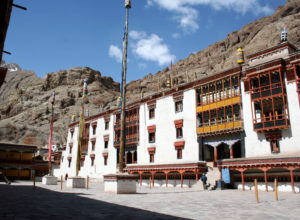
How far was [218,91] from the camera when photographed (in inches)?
1278

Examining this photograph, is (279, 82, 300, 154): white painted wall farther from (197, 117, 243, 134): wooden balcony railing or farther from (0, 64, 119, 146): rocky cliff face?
(0, 64, 119, 146): rocky cliff face

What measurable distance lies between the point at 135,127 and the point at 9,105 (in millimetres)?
81514

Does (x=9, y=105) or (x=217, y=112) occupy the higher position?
(x=9, y=105)

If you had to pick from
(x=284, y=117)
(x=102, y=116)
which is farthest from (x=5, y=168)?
(x=284, y=117)

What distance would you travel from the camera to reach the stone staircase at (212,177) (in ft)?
85.5

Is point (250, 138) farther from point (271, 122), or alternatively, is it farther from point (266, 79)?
point (266, 79)

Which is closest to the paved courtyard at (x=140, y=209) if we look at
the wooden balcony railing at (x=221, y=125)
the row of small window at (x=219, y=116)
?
the wooden balcony railing at (x=221, y=125)

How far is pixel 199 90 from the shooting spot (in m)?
34.3

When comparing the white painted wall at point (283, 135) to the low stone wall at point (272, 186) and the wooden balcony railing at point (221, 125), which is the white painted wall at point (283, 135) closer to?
the wooden balcony railing at point (221, 125)

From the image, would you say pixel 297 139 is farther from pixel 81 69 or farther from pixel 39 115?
pixel 81 69

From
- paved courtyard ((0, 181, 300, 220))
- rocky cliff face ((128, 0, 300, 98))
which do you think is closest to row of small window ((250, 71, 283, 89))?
paved courtyard ((0, 181, 300, 220))

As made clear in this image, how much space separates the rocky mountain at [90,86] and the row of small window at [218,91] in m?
44.3

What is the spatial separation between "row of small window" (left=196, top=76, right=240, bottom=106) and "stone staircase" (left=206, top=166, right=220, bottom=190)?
26.8 feet

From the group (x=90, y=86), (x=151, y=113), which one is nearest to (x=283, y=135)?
(x=151, y=113)
